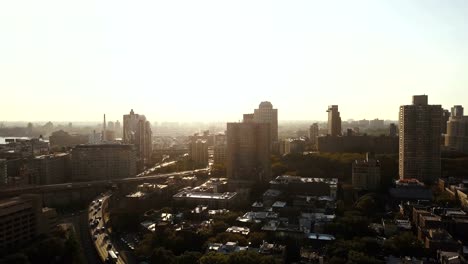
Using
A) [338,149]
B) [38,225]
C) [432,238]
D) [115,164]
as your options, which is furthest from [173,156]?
[432,238]

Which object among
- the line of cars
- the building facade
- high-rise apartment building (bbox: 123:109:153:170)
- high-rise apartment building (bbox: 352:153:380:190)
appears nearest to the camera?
the line of cars

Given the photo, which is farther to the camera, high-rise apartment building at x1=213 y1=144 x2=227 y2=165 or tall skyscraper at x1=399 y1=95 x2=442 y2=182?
high-rise apartment building at x1=213 y1=144 x2=227 y2=165

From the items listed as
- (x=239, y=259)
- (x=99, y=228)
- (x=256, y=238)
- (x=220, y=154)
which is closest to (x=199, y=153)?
(x=220, y=154)

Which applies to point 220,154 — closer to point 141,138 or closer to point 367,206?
point 141,138

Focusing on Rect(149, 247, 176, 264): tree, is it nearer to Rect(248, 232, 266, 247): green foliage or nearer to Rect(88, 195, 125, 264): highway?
Rect(88, 195, 125, 264): highway

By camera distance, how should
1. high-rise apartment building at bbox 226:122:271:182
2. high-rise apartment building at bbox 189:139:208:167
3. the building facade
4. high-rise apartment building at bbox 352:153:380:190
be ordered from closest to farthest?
high-rise apartment building at bbox 352:153:380:190, high-rise apartment building at bbox 226:122:271:182, the building facade, high-rise apartment building at bbox 189:139:208:167

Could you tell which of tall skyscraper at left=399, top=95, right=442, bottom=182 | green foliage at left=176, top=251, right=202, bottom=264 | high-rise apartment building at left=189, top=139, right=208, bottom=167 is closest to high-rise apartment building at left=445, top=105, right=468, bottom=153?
tall skyscraper at left=399, top=95, right=442, bottom=182
